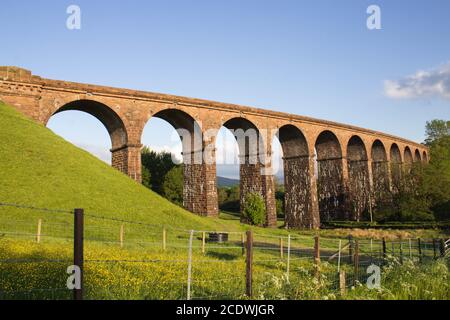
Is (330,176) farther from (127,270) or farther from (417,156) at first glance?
(127,270)

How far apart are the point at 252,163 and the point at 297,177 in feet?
20.2

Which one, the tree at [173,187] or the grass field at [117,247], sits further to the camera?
the tree at [173,187]

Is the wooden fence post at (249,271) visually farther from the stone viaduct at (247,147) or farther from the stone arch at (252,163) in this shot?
the stone arch at (252,163)

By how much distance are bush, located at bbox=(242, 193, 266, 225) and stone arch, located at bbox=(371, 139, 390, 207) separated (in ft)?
65.0

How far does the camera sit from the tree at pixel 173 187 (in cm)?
6279

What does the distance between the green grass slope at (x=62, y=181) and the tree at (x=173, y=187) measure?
32.3 m

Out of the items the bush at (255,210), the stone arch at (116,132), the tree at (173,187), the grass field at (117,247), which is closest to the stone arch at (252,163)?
the bush at (255,210)

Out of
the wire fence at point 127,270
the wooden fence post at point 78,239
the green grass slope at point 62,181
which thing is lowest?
the wire fence at point 127,270

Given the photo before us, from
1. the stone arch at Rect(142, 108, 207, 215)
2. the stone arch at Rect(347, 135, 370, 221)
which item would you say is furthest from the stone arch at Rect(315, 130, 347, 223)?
the stone arch at Rect(142, 108, 207, 215)

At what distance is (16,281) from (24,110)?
22384mm

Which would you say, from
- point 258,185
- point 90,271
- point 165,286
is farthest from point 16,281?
point 258,185

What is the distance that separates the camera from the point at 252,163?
3988 cm

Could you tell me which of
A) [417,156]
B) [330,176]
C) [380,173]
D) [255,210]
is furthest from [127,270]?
[417,156]

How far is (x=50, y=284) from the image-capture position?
30.9 ft
